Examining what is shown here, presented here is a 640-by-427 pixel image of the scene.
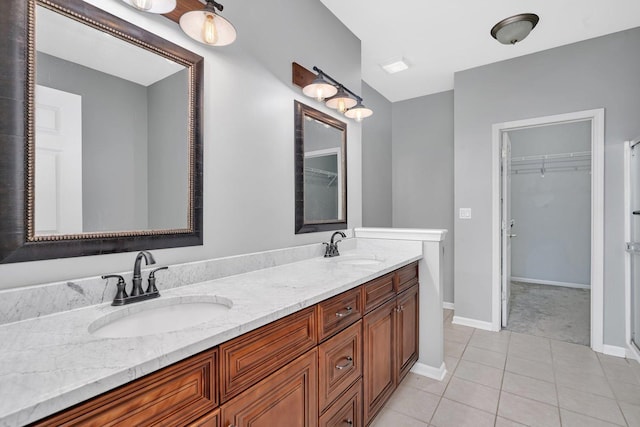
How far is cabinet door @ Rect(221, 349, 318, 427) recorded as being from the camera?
0.90 metres

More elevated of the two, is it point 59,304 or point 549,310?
point 59,304

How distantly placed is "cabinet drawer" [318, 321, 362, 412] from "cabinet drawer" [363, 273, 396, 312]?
0.14 m

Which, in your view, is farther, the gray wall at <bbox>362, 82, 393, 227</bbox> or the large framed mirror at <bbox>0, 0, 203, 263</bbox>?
the gray wall at <bbox>362, 82, 393, 227</bbox>

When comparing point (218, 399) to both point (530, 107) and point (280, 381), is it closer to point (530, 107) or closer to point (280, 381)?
point (280, 381)

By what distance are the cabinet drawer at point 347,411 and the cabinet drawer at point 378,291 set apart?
1.28ft

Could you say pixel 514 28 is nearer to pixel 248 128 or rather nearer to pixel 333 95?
pixel 333 95

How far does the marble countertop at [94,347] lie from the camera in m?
0.56

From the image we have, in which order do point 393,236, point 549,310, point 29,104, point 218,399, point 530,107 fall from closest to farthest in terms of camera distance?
point 218,399
point 29,104
point 393,236
point 530,107
point 549,310

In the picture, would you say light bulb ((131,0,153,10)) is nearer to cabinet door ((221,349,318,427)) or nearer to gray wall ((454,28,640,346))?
cabinet door ((221,349,318,427))

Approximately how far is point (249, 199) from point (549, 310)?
3893 mm

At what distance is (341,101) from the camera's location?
219cm

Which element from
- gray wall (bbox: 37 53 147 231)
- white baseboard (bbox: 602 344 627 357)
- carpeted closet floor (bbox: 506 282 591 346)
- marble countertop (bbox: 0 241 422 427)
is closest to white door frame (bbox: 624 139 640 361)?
white baseboard (bbox: 602 344 627 357)

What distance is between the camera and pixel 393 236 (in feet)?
7.72

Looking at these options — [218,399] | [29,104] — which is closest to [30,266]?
[29,104]
